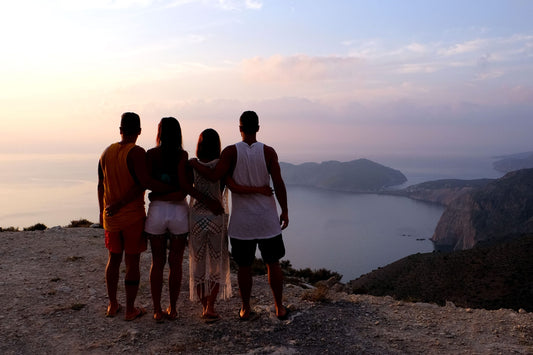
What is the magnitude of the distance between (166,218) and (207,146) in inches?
37.1

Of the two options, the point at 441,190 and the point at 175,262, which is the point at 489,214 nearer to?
the point at 441,190

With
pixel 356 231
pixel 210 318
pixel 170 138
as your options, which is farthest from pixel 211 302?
pixel 356 231

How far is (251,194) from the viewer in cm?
428

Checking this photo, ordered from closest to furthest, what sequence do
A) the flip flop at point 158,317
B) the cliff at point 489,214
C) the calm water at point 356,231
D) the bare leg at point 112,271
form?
the bare leg at point 112,271 < the flip flop at point 158,317 < the cliff at point 489,214 < the calm water at point 356,231

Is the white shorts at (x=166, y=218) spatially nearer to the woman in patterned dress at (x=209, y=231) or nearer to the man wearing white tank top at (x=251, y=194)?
the woman in patterned dress at (x=209, y=231)

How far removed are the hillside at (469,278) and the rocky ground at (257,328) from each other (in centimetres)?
1619

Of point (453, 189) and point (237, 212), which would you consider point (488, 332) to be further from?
point (453, 189)

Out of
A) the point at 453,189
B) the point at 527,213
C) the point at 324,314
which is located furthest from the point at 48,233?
the point at 453,189

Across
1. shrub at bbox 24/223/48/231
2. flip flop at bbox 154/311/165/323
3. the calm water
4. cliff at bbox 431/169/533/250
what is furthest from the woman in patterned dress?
cliff at bbox 431/169/533/250

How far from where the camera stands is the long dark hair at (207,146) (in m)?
4.33

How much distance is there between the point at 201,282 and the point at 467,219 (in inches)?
4314

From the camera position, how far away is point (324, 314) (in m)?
5.07

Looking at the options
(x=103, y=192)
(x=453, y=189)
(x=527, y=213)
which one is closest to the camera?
(x=103, y=192)

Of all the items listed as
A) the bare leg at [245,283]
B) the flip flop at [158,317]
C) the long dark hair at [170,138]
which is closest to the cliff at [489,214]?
the bare leg at [245,283]
